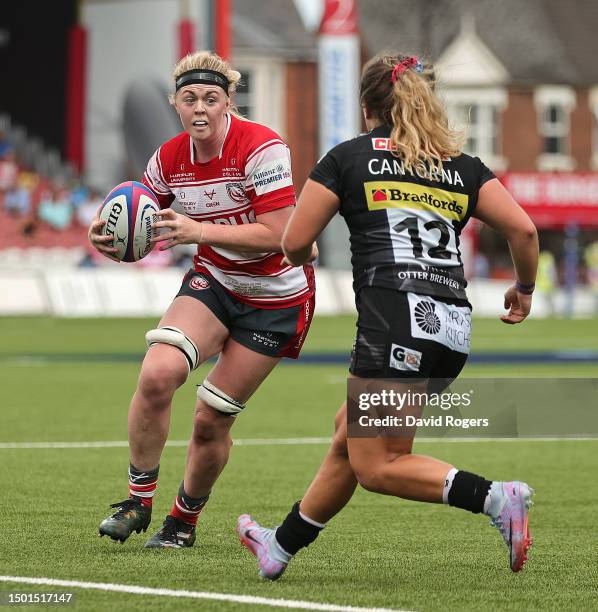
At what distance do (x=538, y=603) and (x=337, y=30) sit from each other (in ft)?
114

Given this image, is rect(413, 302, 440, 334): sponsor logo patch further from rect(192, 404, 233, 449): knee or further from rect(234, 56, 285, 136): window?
rect(234, 56, 285, 136): window

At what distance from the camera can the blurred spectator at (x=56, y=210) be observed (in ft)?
129

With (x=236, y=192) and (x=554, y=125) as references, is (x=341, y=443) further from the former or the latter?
(x=554, y=125)

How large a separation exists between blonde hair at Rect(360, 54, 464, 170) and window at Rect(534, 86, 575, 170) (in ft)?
167

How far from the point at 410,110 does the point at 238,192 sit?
1.47m

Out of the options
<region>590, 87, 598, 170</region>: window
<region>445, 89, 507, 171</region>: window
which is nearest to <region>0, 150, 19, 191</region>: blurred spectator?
<region>445, 89, 507, 171</region>: window

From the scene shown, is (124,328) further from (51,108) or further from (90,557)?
(51,108)

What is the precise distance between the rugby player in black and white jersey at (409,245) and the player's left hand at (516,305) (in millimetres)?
283

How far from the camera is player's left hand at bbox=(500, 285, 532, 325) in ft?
19.5

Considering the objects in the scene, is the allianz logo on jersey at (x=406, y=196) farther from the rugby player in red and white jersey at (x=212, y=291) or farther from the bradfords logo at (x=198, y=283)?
the bradfords logo at (x=198, y=283)

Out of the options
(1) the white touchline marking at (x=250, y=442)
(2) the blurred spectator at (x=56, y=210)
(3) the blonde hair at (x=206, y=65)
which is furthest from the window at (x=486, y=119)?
(3) the blonde hair at (x=206, y=65)

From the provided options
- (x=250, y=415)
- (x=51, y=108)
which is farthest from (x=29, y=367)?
(x=51, y=108)

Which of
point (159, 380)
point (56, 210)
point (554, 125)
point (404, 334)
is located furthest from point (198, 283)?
point (554, 125)

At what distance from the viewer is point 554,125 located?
185 feet
